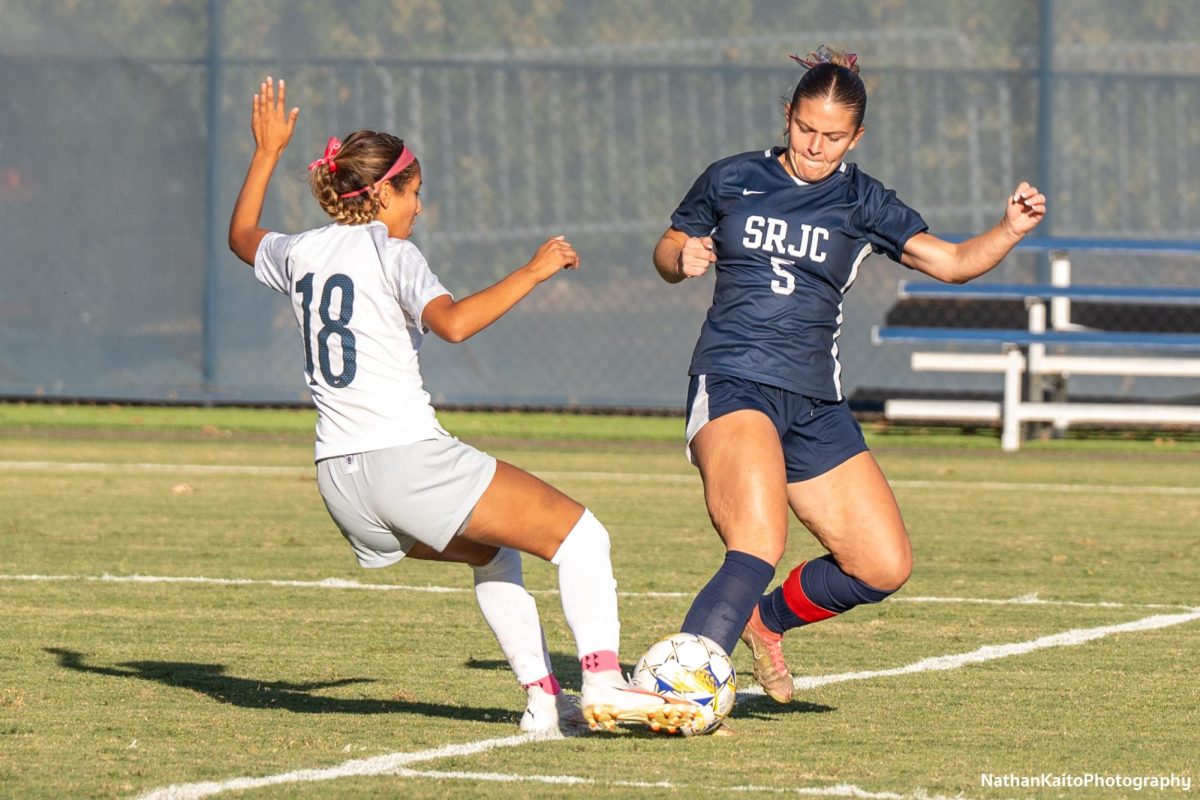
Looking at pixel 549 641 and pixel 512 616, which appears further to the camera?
pixel 549 641

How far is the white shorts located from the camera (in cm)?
489

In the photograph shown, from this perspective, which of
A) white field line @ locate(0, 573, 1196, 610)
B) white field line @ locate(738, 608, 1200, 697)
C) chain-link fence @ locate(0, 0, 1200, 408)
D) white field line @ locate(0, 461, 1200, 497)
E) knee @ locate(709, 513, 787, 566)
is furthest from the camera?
chain-link fence @ locate(0, 0, 1200, 408)

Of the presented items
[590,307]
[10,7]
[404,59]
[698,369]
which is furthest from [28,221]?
[698,369]

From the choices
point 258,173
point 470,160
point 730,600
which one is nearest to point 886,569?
point 730,600

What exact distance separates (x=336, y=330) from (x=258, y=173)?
32.5 inches

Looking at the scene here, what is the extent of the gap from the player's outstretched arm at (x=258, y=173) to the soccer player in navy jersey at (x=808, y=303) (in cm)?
113

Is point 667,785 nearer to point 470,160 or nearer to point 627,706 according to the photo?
point 627,706

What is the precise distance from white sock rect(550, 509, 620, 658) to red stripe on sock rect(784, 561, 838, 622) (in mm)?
916

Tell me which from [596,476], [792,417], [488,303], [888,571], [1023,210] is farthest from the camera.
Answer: [596,476]

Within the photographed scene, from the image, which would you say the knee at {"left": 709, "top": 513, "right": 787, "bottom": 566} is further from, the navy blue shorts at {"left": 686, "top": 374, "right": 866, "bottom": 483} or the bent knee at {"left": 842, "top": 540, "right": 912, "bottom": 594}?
the bent knee at {"left": 842, "top": 540, "right": 912, "bottom": 594}

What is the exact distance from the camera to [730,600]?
5.23m

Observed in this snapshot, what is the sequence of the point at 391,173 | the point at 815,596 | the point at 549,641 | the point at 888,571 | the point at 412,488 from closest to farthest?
the point at 412,488 < the point at 391,173 < the point at 888,571 < the point at 815,596 < the point at 549,641

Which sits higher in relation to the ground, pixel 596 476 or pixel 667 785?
pixel 596 476

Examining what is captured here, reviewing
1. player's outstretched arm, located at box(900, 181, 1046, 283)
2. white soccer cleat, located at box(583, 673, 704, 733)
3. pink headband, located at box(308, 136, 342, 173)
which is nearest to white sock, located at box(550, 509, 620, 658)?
white soccer cleat, located at box(583, 673, 704, 733)
